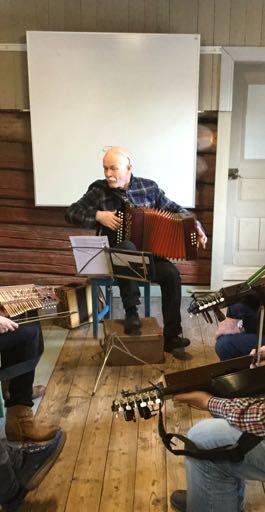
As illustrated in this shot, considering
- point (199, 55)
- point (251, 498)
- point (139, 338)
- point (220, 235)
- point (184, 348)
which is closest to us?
point (251, 498)

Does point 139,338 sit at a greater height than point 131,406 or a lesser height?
lesser

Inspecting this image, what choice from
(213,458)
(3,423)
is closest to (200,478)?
(213,458)

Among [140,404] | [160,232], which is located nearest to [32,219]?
[160,232]

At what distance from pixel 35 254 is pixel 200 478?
8.95ft

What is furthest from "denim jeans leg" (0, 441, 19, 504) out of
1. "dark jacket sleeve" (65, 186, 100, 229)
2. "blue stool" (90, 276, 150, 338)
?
A: "dark jacket sleeve" (65, 186, 100, 229)

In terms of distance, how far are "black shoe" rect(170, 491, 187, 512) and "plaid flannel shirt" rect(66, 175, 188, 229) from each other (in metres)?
1.57

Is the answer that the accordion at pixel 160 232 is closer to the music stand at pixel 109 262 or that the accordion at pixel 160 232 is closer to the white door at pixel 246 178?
the music stand at pixel 109 262

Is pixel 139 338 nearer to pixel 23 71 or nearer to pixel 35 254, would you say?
pixel 35 254

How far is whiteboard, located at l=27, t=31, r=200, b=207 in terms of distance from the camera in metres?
3.15

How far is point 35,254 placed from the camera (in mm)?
3656

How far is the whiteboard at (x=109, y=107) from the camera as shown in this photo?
124 inches

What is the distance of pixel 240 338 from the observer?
1.79 m

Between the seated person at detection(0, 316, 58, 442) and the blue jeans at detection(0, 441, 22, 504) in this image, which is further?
the seated person at detection(0, 316, 58, 442)

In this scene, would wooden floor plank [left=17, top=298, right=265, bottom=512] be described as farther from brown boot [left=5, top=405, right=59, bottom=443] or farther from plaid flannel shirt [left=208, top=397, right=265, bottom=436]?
plaid flannel shirt [left=208, top=397, right=265, bottom=436]
